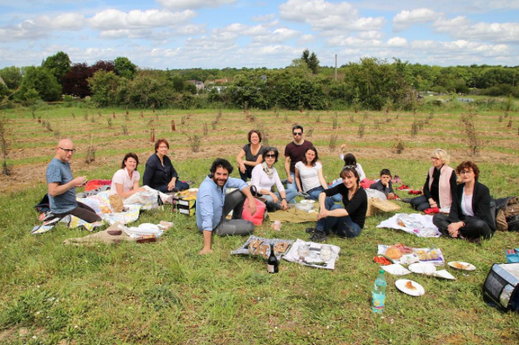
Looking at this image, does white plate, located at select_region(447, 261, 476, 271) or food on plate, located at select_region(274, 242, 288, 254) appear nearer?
white plate, located at select_region(447, 261, 476, 271)

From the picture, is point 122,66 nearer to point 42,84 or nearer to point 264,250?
point 42,84

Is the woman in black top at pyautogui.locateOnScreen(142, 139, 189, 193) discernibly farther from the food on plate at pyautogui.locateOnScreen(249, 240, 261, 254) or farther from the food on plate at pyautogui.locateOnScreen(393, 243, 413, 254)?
the food on plate at pyautogui.locateOnScreen(393, 243, 413, 254)

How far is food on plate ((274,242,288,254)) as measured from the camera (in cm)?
425

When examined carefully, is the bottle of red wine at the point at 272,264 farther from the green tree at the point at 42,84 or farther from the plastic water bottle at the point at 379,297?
the green tree at the point at 42,84

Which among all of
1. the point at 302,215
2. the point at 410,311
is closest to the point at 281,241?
the point at 302,215

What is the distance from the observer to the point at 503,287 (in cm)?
316

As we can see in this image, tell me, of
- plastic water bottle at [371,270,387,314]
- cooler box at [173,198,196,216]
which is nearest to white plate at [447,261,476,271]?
plastic water bottle at [371,270,387,314]

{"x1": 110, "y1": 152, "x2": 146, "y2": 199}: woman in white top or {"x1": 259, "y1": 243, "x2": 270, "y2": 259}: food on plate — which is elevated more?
{"x1": 110, "y1": 152, "x2": 146, "y2": 199}: woman in white top

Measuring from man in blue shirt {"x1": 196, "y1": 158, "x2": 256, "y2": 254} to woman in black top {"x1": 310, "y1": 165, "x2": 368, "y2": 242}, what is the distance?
98cm

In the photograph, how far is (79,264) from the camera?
3865 millimetres

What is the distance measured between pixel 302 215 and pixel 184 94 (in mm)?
23627

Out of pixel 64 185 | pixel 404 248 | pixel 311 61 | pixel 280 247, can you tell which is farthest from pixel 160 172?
pixel 311 61

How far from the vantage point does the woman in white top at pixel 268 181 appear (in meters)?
5.88

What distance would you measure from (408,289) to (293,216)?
234cm
